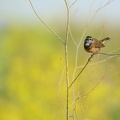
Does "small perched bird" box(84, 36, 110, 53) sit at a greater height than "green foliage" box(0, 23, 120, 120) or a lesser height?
greater

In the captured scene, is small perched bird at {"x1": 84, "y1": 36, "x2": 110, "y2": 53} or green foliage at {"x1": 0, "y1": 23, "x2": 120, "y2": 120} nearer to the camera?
A: small perched bird at {"x1": 84, "y1": 36, "x2": 110, "y2": 53}

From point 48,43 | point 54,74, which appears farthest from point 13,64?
point 48,43

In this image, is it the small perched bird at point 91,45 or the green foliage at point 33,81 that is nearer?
the small perched bird at point 91,45

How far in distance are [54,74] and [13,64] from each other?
2882 millimetres

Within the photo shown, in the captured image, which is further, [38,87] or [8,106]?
[38,87]

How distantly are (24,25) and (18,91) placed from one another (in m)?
12.9

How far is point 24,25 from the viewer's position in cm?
3966

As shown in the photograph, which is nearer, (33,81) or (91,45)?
(91,45)

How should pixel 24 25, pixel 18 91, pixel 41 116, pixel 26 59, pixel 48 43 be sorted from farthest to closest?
pixel 24 25, pixel 48 43, pixel 26 59, pixel 18 91, pixel 41 116

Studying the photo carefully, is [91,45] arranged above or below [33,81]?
above

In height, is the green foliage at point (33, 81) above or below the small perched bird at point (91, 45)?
below

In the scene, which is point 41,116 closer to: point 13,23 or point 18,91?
point 18,91

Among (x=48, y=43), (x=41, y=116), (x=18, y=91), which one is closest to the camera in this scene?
(x=41, y=116)

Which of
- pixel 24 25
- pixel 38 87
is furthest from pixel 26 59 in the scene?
pixel 24 25
